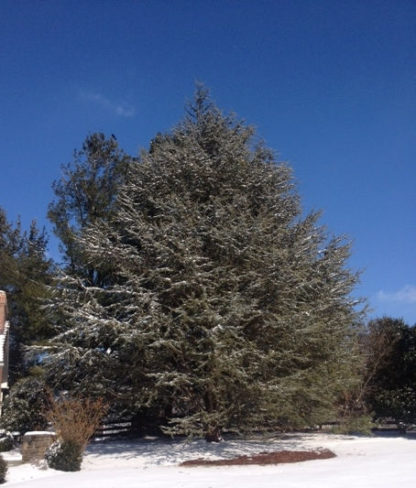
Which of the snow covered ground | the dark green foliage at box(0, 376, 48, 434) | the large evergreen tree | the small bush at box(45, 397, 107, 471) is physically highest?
the large evergreen tree

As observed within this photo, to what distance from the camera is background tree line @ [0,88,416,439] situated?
14867 mm

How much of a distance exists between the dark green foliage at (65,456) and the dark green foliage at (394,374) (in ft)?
43.3

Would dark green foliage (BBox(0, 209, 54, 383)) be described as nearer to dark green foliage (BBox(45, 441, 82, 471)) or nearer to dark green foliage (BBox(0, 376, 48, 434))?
dark green foliage (BBox(0, 376, 48, 434))

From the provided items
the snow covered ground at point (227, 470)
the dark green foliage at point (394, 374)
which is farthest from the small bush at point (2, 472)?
the dark green foliage at point (394, 374)

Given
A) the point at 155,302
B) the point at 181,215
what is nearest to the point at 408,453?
the point at 155,302

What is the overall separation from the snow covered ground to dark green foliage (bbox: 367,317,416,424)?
124 inches

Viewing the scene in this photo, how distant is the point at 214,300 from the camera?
14844 millimetres

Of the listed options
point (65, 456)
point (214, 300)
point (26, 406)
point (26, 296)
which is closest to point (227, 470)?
point (65, 456)

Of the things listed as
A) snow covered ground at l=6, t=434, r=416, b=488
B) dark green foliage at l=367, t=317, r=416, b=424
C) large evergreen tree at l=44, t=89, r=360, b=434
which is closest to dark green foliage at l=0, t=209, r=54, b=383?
large evergreen tree at l=44, t=89, r=360, b=434

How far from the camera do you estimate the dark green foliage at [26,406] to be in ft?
60.7

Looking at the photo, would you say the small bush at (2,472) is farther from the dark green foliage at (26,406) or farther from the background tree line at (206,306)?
the dark green foliage at (26,406)

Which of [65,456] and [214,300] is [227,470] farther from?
[214,300]

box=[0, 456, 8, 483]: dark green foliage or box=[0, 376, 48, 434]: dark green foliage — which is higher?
box=[0, 376, 48, 434]: dark green foliage

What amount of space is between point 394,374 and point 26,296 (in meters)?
16.0
